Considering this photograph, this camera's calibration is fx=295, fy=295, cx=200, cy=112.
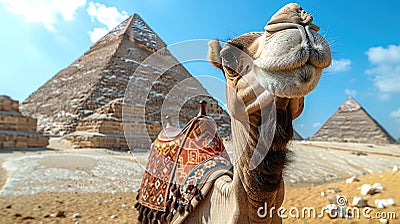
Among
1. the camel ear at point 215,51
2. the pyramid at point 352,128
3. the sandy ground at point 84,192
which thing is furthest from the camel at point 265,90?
the pyramid at point 352,128

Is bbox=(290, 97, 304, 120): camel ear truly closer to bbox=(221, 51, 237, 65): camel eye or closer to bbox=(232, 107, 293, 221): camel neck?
bbox=(232, 107, 293, 221): camel neck

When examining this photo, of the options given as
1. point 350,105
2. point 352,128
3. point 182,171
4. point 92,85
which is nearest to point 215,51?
point 182,171

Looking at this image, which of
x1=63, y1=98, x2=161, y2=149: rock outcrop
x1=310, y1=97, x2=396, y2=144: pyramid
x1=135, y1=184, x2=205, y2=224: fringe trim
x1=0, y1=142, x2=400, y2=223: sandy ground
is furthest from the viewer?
x1=310, y1=97, x2=396, y2=144: pyramid

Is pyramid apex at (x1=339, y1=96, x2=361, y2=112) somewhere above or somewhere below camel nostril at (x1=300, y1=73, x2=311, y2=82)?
above

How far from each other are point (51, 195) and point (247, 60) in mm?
5126

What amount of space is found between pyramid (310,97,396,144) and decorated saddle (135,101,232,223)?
64122 mm

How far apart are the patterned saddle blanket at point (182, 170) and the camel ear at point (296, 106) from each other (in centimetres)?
61

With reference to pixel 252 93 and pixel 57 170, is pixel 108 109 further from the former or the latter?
pixel 252 93

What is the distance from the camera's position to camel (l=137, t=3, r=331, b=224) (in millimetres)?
941

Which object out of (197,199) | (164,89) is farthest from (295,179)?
(164,89)

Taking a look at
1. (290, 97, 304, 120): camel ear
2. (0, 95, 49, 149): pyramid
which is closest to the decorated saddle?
(290, 97, 304, 120): camel ear

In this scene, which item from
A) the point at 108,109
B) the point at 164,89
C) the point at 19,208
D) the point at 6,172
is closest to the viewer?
the point at 19,208

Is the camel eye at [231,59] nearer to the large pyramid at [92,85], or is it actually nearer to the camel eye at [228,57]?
the camel eye at [228,57]

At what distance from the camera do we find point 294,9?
39.9 inches
